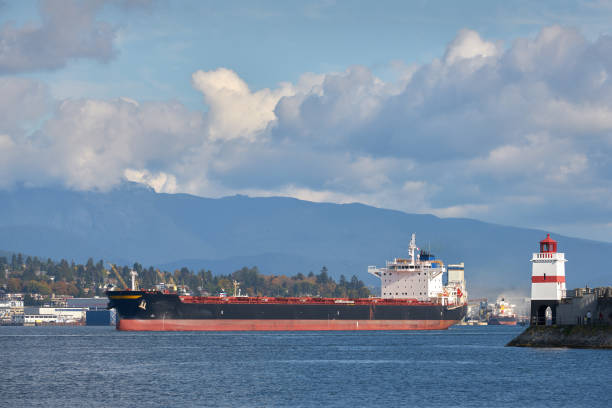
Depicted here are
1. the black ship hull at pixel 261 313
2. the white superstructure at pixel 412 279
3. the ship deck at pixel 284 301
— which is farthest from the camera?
the white superstructure at pixel 412 279

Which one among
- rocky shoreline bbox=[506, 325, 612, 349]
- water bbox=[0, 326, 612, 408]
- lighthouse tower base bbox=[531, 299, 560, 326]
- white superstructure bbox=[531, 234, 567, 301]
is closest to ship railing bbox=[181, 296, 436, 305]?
water bbox=[0, 326, 612, 408]

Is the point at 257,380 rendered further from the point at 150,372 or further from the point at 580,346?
the point at 580,346

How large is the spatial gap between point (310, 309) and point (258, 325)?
6561mm

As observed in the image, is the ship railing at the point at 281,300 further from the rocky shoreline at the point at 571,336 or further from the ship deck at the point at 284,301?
the rocky shoreline at the point at 571,336

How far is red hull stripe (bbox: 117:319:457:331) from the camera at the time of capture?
111812 mm

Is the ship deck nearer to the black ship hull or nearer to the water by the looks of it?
the black ship hull

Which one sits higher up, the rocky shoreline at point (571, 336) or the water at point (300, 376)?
the rocky shoreline at point (571, 336)

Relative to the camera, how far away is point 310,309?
11838cm

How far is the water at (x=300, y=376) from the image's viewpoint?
5075cm

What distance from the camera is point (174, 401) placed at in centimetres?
4984

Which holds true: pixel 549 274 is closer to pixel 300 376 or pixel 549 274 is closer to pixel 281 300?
pixel 300 376

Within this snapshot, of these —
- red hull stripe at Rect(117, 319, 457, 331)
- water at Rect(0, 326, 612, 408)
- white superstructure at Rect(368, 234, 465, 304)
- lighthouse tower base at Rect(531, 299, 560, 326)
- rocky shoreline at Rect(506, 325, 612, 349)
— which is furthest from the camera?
white superstructure at Rect(368, 234, 465, 304)

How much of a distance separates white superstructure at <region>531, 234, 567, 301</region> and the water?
447 centimetres

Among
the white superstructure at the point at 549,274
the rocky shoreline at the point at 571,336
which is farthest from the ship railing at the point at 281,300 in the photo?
the white superstructure at the point at 549,274
